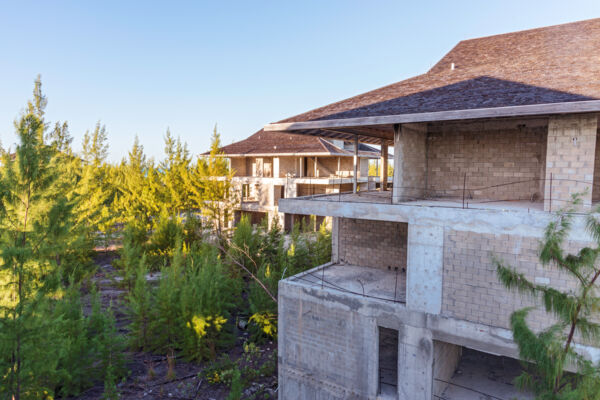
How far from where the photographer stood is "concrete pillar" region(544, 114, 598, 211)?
9.04 metres

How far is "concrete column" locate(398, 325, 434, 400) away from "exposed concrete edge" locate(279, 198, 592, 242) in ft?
9.65

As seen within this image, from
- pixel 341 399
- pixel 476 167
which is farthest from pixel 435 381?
pixel 476 167

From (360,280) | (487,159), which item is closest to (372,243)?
(360,280)

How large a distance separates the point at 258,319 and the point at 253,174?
21827 mm

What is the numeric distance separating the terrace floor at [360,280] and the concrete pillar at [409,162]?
2862 mm

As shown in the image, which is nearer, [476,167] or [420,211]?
[420,211]

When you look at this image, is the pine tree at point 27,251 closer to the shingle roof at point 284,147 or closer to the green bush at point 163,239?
the green bush at point 163,239

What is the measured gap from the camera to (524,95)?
973 centimetres

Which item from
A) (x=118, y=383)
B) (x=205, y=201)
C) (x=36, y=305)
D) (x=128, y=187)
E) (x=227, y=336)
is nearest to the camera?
(x=36, y=305)

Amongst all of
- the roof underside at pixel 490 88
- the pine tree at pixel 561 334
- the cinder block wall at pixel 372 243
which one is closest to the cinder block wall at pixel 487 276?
the roof underside at pixel 490 88

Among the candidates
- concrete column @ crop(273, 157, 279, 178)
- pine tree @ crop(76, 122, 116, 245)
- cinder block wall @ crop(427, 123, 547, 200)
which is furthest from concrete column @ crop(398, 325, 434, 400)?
concrete column @ crop(273, 157, 279, 178)

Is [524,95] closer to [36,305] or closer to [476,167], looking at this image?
[476,167]

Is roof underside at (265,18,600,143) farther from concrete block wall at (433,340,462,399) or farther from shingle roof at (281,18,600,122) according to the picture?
concrete block wall at (433,340,462,399)

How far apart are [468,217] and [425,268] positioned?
1731mm
